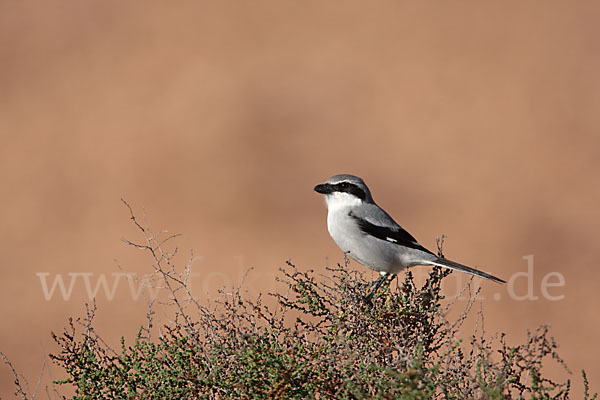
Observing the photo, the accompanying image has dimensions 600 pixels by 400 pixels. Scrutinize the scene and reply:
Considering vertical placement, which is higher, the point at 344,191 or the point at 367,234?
the point at 344,191

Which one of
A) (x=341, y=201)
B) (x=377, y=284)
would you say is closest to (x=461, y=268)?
(x=377, y=284)

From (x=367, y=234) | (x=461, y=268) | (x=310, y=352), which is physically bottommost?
(x=310, y=352)

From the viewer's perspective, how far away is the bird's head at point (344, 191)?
208 inches

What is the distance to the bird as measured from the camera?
5066mm

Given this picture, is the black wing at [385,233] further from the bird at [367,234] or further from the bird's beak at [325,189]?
the bird's beak at [325,189]

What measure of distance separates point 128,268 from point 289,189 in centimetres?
564

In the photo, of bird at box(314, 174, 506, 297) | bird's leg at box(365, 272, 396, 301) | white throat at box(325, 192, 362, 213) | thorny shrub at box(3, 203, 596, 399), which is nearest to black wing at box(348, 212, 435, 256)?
bird at box(314, 174, 506, 297)

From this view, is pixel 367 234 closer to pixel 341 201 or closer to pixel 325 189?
pixel 341 201

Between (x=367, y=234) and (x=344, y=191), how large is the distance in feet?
1.36

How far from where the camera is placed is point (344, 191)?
5289 mm

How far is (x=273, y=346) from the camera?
399cm

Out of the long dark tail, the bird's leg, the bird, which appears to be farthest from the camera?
the bird

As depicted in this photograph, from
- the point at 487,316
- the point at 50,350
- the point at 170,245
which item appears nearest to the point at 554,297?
the point at 487,316

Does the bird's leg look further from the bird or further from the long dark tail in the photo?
the long dark tail
